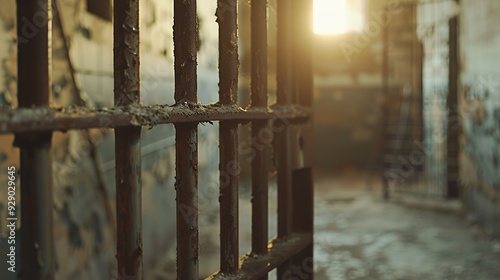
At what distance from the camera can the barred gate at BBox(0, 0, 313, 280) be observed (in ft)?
2.38

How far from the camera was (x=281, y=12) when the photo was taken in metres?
1.54

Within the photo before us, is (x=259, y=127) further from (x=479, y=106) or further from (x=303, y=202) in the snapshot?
(x=479, y=106)

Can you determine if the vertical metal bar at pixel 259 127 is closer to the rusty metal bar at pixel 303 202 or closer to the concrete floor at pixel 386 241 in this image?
the rusty metal bar at pixel 303 202

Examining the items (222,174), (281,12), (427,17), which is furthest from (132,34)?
(427,17)

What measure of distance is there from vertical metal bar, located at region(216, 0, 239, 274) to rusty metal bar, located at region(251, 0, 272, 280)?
0.15 metres

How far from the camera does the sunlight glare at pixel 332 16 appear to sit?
30.1ft

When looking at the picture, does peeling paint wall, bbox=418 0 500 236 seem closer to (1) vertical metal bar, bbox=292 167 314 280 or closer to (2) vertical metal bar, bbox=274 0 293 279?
(1) vertical metal bar, bbox=292 167 314 280

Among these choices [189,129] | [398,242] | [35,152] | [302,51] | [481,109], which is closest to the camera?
[35,152]

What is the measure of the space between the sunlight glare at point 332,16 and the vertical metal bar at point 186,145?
8.40m

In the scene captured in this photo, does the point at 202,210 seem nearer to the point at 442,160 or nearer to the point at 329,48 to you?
the point at 442,160

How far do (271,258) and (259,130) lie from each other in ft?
1.07

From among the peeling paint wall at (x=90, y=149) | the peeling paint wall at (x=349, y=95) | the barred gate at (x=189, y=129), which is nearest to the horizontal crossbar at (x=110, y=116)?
the barred gate at (x=189, y=129)

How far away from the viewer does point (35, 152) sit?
0.72 m

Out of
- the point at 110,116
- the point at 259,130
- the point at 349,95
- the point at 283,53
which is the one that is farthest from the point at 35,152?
the point at 349,95
